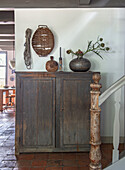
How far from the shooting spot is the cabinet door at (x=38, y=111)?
3.05 m

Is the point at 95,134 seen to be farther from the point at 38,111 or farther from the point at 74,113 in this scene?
the point at 38,111

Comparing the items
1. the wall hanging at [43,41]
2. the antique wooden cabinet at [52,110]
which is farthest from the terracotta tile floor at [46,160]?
the wall hanging at [43,41]

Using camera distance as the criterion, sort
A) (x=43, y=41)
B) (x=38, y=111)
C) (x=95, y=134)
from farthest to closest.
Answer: (x=43, y=41) < (x=38, y=111) < (x=95, y=134)

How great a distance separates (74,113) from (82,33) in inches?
59.3

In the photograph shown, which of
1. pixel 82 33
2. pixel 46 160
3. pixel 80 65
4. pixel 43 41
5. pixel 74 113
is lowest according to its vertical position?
pixel 46 160

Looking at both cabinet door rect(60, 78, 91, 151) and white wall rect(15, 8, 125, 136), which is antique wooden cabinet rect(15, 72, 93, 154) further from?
white wall rect(15, 8, 125, 136)

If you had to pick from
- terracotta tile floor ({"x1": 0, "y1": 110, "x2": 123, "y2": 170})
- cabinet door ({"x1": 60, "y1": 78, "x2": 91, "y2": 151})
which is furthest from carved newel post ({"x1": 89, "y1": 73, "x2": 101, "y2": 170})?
cabinet door ({"x1": 60, "y1": 78, "x2": 91, "y2": 151})

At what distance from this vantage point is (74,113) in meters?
3.07

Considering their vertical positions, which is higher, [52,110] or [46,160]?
[52,110]

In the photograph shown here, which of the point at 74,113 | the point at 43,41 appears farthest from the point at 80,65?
the point at 43,41

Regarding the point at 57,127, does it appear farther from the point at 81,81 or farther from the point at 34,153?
the point at 81,81

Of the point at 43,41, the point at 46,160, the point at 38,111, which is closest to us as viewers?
the point at 46,160

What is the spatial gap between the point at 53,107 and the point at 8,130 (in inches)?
73.6

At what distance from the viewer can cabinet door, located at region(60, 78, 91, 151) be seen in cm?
306
